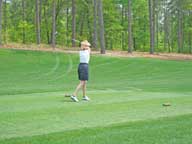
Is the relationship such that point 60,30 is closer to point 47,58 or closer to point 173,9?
point 173,9

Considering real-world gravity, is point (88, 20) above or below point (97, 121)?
above

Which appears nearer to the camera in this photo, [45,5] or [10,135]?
[10,135]

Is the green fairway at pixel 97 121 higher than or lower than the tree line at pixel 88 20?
lower

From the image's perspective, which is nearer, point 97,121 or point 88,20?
point 97,121

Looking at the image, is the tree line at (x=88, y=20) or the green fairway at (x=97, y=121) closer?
the green fairway at (x=97, y=121)

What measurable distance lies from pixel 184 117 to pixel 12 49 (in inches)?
1207

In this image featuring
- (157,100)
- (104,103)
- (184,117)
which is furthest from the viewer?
Result: (157,100)

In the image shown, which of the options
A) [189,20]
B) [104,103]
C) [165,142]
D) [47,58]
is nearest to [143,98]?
[104,103]

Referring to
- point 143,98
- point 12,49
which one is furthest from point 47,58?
point 143,98

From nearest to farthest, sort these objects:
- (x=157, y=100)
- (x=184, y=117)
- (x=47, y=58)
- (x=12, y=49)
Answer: (x=184, y=117) < (x=157, y=100) < (x=47, y=58) < (x=12, y=49)

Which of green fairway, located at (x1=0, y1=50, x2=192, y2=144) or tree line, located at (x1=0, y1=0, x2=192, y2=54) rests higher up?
tree line, located at (x1=0, y1=0, x2=192, y2=54)

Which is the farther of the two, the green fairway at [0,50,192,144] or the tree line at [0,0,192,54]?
the tree line at [0,0,192,54]

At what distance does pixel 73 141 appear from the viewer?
7.29 m

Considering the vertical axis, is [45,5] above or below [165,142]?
above
